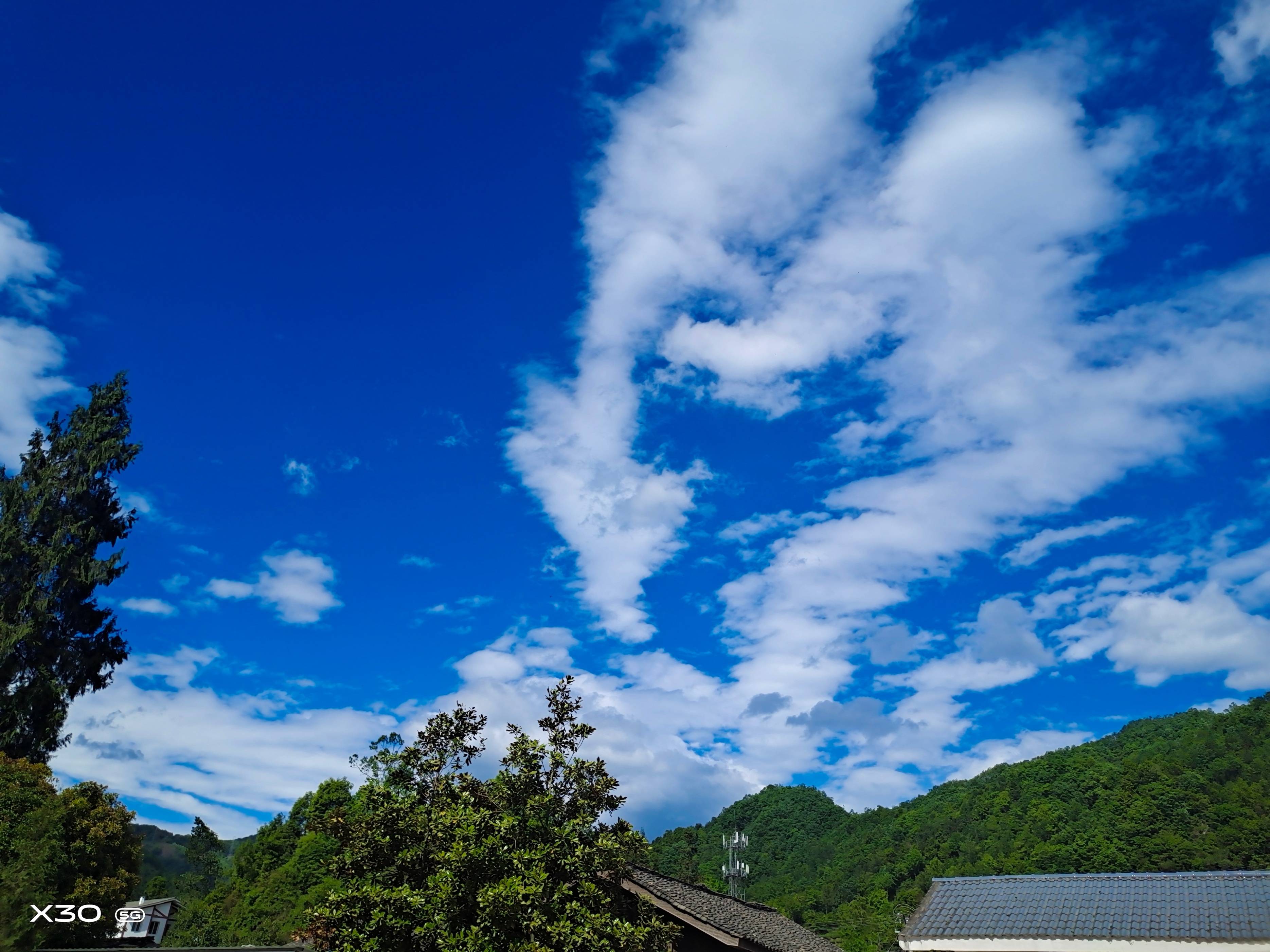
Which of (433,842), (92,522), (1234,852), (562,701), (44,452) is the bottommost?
(433,842)

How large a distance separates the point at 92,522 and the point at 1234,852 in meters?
70.9

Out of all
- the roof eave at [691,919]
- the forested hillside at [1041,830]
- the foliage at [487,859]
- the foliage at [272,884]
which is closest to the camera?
the foliage at [487,859]

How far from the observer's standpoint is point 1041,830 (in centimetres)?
6581

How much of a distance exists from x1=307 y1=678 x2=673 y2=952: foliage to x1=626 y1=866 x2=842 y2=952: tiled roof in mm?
1137

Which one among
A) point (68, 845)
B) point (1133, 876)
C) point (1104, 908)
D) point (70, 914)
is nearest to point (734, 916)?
point (1104, 908)

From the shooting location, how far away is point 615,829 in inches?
564

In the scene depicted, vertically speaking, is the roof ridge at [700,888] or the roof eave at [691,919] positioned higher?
the roof ridge at [700,888]

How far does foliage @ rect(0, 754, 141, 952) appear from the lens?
79.5 feet

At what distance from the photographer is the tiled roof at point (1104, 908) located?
53.5 feet

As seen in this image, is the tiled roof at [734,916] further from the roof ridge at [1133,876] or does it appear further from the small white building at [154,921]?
the small white building at [154,921]

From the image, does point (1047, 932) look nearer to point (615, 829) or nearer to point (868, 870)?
point (615, 829)

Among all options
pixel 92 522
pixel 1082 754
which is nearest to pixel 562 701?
pixel 92 522

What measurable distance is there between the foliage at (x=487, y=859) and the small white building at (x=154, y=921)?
32533mm

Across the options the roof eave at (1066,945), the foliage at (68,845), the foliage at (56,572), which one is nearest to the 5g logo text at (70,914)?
the foliage at (68,845)
